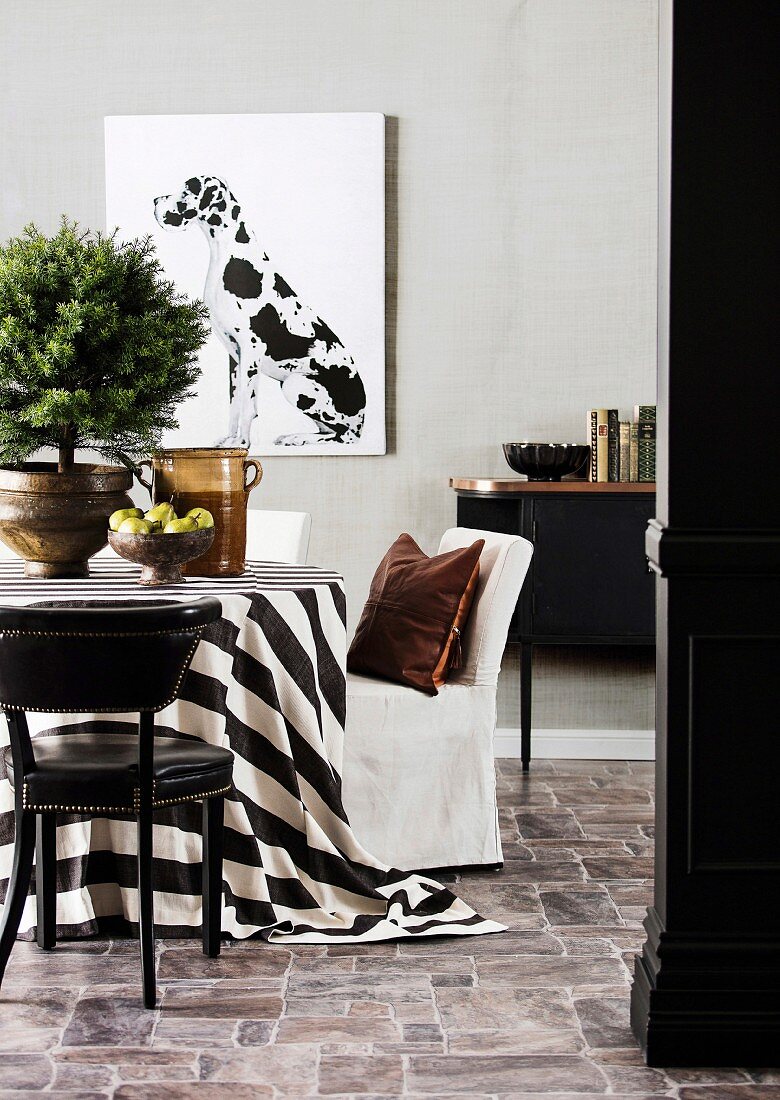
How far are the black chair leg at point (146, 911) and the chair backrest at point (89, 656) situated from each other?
0.26 m

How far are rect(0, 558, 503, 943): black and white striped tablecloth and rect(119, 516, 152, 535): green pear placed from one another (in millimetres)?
141

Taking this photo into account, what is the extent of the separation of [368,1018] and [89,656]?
2.90 ft

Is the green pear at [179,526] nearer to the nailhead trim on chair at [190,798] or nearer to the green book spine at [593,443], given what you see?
the nailhead trim on chair at [190,798]

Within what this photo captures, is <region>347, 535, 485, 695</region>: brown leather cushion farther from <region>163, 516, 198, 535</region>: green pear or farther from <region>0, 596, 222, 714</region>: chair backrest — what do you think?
<region>0, 596, 222, 714</region>: chair backrest

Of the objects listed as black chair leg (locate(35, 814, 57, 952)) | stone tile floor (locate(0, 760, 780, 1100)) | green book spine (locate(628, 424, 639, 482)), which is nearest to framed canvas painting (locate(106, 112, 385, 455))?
green book spine (locate(628, 424, 639, 482))

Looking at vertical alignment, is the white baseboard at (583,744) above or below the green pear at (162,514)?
below

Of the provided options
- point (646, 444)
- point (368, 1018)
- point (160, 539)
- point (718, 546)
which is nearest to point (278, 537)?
point (160, 539)

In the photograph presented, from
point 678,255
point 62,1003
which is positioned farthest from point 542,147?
point 62,1003

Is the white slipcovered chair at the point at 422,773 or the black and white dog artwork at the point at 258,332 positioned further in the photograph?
the black and white dog artwork at the point at 258,332

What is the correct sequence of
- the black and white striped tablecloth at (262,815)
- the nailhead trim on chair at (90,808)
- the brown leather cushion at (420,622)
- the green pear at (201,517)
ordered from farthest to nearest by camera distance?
the brown leather cushion at (420,622)
the green pear at (201,517)
the black and white striped tablecloth at (262,815)
the nailhead trim on chair at (90,808)

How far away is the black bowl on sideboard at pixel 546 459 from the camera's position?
4383mm

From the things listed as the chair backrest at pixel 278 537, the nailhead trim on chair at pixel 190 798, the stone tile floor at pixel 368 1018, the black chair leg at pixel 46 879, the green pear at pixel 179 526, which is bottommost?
the stone tile floor at pixel 368 1018

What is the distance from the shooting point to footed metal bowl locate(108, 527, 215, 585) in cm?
282

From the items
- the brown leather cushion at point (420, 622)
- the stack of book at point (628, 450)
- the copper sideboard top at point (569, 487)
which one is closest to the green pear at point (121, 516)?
the brown leather cushion at point (420, 622)
